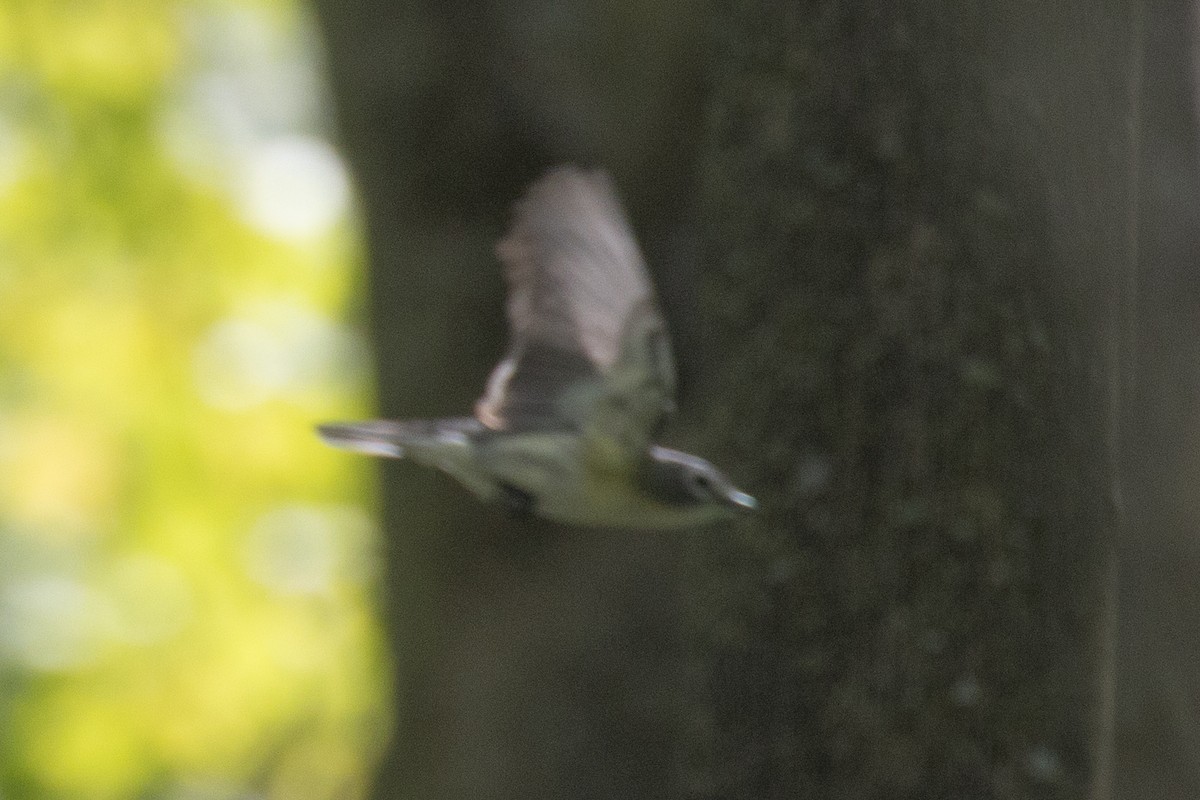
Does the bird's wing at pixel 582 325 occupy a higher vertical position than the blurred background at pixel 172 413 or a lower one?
higher

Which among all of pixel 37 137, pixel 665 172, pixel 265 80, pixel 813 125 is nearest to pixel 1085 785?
pixel 813 125

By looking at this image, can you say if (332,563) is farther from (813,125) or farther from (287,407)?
(813,125)

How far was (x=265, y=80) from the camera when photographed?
7121 mm

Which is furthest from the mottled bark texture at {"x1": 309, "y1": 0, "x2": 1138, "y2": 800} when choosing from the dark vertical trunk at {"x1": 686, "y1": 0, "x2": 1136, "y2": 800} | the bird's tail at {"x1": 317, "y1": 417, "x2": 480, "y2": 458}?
the bird's tail at {"x1": 317, "y1": 417, "x2": 480, "y2": 458}

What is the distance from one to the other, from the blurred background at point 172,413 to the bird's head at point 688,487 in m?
3.72

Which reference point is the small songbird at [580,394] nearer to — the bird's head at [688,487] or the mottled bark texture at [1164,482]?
the bird's head at [688,487]

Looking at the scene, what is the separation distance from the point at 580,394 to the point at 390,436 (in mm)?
293

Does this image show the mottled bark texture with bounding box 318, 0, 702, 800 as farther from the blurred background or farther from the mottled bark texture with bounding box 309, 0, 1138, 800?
the blurred background

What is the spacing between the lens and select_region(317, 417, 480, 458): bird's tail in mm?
2320

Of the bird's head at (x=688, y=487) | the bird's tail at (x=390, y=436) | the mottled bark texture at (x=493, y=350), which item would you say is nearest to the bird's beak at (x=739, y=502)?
the bird's head at (x=688, y=487)

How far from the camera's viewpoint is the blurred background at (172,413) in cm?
577

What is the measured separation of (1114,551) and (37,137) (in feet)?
17.0

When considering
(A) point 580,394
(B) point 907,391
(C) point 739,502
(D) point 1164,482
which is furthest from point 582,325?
(D) point 1164,482

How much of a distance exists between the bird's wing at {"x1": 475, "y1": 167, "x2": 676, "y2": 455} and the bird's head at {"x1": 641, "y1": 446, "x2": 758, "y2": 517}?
42 millimetres
